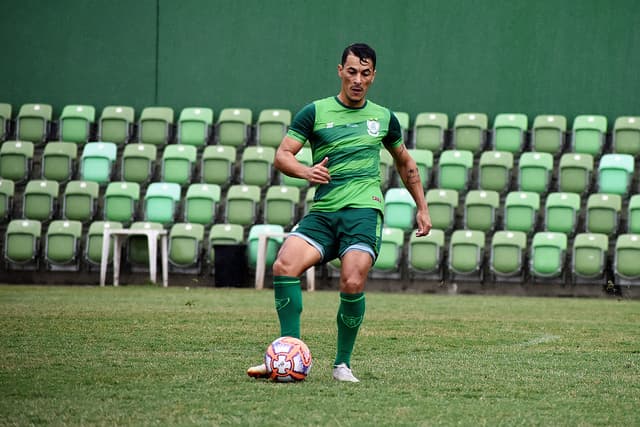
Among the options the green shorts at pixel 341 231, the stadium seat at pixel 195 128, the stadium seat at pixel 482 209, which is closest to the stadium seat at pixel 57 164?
the stadium seat at pixel 195 128

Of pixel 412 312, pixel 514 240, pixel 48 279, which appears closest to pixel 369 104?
pixel 412 312

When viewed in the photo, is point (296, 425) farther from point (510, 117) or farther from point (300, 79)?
Result: point (300, 79)

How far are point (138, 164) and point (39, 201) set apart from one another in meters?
1.73

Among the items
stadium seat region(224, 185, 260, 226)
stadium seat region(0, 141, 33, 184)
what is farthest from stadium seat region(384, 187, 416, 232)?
stadium seat region(0, 141, 33, 184)

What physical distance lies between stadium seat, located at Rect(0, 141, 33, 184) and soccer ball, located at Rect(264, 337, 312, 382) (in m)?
13.1

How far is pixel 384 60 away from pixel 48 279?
24.7 feet

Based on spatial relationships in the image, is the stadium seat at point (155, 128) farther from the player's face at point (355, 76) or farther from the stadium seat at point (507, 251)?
the player's face at point (355, 76)

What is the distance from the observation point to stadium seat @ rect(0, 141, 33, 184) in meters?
18.6

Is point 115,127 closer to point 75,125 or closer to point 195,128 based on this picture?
point 75,125

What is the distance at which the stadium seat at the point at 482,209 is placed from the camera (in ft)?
56.0

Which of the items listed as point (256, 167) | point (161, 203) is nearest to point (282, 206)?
point (256, 167)

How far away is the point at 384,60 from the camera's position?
68.9 ft

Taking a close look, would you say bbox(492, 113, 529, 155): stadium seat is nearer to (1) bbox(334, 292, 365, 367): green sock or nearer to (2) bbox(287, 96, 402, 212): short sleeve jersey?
(2) bbox(287, 96, 402, 212): short sleeve jersey

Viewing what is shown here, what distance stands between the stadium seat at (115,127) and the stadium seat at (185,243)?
10.1 feet
